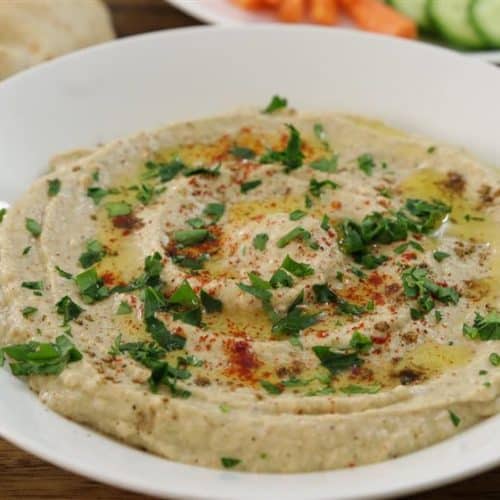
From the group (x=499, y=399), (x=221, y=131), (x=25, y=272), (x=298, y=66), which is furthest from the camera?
(x=298, y=66)

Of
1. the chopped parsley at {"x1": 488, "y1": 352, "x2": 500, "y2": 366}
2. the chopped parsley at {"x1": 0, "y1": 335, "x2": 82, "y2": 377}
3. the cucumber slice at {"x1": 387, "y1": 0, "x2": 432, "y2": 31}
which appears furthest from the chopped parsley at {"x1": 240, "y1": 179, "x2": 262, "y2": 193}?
the cucumber slice at {"x1": 387, "y1": 0, "x2": 432, "y2": 31}

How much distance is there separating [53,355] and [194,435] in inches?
32.0

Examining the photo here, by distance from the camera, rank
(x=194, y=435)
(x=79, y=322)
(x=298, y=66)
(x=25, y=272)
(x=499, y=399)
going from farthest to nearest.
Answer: (x=298, y=66) < (x=25, y=272) < (x=79, y=322) < (x=499, y=399) < (x=194, y=435)

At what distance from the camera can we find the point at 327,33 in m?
7.19

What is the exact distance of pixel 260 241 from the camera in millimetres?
5438

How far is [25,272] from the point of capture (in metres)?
5.26

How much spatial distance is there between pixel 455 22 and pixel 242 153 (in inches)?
110

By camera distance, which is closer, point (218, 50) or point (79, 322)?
point (79, 322)

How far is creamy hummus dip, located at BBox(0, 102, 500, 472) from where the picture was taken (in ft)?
14.4

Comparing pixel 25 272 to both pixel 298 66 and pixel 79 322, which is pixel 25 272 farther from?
pixel 298 66

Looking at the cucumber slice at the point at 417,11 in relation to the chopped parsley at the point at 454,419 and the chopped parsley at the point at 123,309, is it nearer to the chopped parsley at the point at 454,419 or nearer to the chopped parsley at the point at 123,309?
the chopped parsley at the point at 123,309

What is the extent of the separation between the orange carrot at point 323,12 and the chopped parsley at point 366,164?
7.96 ft

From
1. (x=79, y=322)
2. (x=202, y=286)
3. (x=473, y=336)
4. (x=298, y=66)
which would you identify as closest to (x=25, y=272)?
(x=79, y=322)

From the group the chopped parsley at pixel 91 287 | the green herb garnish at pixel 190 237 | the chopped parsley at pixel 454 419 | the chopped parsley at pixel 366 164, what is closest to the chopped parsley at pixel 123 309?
the chopped parsley at pixel 91 287
